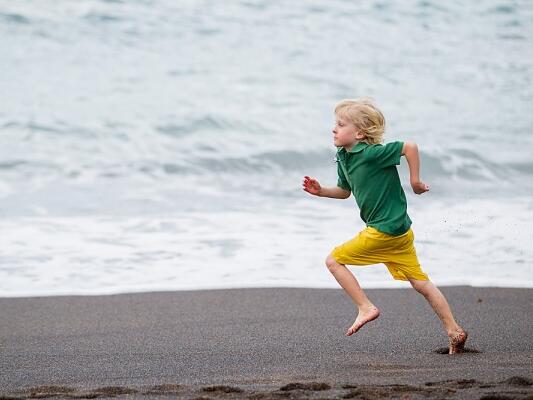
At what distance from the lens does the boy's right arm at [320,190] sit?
431 cm

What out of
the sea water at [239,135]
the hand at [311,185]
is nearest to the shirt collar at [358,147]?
the hand at [311,185]

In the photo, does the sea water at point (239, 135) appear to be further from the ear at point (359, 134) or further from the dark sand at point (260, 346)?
the ear at point (359, 134)

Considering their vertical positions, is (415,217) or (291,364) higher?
(291,364)

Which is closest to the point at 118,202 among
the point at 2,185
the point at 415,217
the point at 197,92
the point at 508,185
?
the point at 2,185

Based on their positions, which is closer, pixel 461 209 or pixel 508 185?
pixel 461 209

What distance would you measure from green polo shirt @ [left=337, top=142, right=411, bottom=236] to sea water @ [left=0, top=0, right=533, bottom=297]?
2.02 m

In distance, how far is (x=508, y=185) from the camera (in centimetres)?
1041

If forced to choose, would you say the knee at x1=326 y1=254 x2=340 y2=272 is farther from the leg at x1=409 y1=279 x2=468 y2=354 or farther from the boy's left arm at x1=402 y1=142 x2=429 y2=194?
the boy's left arm at x1=402 y1=142 x2=429 y2=194

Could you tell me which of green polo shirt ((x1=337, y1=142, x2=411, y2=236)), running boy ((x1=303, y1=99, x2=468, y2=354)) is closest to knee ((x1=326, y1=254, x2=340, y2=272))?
running boy ((x1=303, y1=99, x2=468, y2=354))

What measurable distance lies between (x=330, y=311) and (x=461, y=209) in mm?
4097

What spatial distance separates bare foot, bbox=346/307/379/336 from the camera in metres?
4.22

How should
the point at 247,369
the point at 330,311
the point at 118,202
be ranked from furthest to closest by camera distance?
the point at 118,202
the point at 330,311
the point at 247,369

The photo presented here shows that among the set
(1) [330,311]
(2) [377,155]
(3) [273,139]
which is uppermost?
(2) [377,155]

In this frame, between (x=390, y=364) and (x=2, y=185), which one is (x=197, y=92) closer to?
(x=2, y=185)
